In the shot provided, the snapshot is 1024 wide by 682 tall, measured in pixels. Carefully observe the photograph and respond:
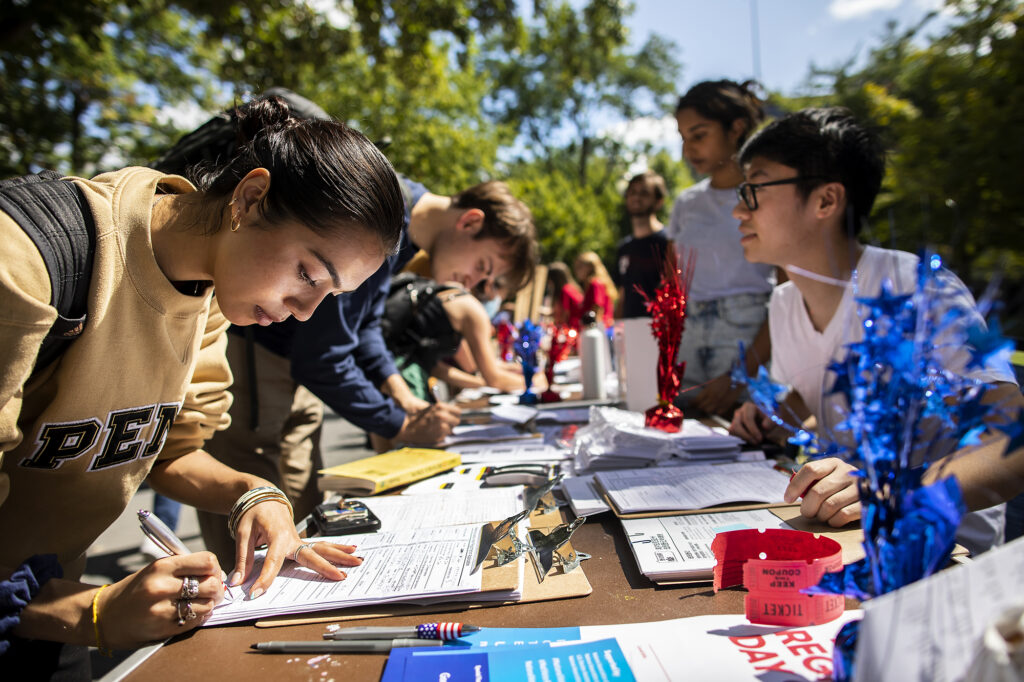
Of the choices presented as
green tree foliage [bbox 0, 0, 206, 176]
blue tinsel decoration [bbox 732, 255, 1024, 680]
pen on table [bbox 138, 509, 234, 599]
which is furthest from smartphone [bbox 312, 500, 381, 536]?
green tree foliage [bbox 0, 0, 206, 176]

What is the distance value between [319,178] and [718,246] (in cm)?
233

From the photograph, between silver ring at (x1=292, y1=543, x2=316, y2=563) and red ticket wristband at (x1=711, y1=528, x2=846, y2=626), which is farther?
silver ring at (x1=292, y1=543, x2=316, y2=563)

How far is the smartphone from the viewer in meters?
1.34

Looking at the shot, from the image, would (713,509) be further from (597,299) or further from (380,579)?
(597,299)

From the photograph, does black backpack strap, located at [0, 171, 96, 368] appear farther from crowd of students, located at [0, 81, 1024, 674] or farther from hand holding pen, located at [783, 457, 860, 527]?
hand holding pen, located at [783, 457, 860, 527]

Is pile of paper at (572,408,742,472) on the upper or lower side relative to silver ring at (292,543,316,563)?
lower

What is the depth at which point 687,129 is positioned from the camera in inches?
119

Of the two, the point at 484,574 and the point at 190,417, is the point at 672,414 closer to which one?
the point at 484,574

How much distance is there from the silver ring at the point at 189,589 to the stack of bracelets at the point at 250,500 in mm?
307

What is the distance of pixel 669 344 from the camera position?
6.81 ft

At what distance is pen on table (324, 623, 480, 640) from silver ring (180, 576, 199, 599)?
0.67 ft

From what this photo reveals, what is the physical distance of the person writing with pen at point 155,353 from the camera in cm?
92

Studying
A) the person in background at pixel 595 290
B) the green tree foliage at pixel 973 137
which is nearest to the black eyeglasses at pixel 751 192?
the person in background at pixel 595 290

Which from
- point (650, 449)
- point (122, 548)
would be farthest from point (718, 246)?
point (122, 548)
